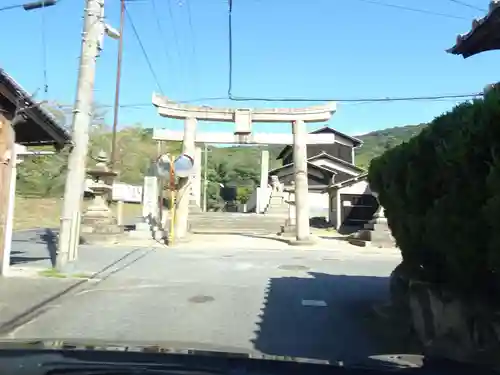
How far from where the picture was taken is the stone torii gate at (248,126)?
80.7ft

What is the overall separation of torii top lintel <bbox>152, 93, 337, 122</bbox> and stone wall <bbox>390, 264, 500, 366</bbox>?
17.3 meters

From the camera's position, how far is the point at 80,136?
43.0 ft

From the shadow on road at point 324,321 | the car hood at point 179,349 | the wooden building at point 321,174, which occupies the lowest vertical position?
the shadow on road at point 324,321

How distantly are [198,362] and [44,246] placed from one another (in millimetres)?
17747

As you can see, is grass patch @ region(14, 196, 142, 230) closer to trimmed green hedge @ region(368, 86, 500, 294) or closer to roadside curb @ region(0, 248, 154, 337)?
roadside curb @ region(0, 248, 154, 337)

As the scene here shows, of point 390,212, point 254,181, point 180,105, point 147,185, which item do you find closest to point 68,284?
point 390,212

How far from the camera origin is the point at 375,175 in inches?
358

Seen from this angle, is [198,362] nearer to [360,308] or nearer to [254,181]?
[360,308]

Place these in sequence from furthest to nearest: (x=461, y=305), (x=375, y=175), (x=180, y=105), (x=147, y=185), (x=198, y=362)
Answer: (x=147, y=185), (x=180, y=105), (x=375, y=175), (x=461, y=305), (x=198, y=362)

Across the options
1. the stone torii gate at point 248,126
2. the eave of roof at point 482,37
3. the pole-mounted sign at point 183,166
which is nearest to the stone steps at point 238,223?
the stone torii gate at point 248,126

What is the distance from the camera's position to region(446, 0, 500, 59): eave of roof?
8.02m

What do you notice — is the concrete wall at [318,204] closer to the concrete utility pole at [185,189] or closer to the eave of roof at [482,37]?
the concrete utility pole at [185,189]

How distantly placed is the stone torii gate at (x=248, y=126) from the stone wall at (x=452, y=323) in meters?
17.0

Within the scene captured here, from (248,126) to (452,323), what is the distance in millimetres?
19191
